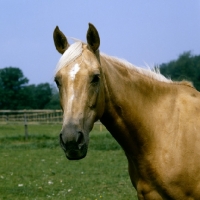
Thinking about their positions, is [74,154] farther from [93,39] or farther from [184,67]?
[184,67]

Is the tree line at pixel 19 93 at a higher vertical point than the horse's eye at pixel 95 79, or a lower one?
lower

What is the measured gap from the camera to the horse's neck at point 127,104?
373 centimetres

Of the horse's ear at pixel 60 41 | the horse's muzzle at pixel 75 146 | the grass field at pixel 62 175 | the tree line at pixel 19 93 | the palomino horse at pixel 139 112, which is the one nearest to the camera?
the horse's muzzle at pixel 75 146

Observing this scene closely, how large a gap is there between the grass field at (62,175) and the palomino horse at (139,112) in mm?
3614

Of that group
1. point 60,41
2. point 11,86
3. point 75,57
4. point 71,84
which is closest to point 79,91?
point 71,84

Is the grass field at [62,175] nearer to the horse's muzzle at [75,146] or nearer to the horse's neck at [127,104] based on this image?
the horse's neck at [127,104]

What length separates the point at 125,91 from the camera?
12.6 ft

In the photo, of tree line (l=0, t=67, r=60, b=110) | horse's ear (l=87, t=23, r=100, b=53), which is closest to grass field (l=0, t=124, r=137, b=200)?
horse's ear (l=87, t=23, r=100, b=53)

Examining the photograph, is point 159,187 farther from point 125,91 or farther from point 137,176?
point 125,91

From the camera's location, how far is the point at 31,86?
234 ft

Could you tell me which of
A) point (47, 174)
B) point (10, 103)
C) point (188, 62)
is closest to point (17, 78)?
point (10, 103)

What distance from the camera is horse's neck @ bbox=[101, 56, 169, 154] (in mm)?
3732

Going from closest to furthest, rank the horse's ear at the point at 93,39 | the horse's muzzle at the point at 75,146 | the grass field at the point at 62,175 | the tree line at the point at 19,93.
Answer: the horse's muzzle at the point at 75,146
the horse's ear at the point at 93,39
the grass field at the point at 62,175
the tree line at the point at 19,93

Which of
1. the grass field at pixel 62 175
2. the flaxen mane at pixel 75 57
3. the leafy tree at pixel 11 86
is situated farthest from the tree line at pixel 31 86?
the flaxen mane at pixel 75 57
